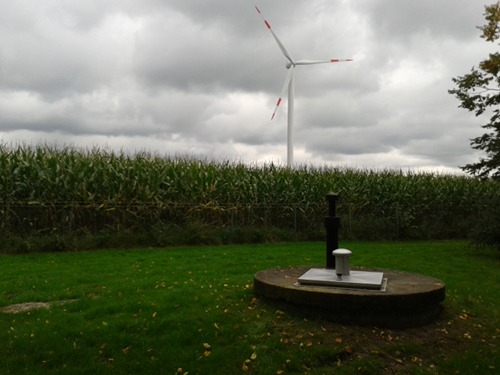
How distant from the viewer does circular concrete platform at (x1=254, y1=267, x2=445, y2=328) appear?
20.7 ft

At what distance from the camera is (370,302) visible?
20.6 feet

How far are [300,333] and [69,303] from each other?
164 inches

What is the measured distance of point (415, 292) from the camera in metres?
6.51

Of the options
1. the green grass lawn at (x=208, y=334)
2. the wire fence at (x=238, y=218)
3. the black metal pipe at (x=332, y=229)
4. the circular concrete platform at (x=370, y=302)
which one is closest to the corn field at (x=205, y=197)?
the wire fence at (x=238, y=218)

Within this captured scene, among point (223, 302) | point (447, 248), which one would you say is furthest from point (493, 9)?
point (223, 302)

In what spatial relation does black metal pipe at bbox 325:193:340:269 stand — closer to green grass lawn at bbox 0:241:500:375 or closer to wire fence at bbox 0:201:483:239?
green grass lawn at bbox 0:241:500:375

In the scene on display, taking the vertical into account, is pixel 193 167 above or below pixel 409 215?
above

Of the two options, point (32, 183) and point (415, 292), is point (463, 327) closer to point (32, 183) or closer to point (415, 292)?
point (415, 292)

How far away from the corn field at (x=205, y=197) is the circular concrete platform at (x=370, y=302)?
11212 millimetres

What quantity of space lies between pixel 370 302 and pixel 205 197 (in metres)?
13.5

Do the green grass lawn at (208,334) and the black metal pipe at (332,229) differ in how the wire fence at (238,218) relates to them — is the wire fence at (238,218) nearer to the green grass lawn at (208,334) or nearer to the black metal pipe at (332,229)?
the green grass lawn at (208,334)

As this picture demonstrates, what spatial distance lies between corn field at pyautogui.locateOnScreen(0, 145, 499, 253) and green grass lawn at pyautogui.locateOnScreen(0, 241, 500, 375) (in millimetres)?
6845

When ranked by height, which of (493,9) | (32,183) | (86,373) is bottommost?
(86,373)

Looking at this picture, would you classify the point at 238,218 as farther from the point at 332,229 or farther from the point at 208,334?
the point at 208,334
